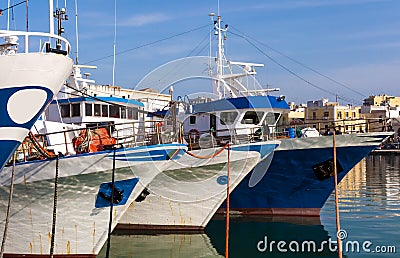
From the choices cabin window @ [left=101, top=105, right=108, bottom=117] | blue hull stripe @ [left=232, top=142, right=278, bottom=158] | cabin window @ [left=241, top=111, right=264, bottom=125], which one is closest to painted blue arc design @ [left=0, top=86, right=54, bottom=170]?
blue hull stripe @ [left=232, top=142, right=278, bottom=158]

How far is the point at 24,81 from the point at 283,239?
10.1 meters

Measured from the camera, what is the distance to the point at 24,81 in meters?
9.30

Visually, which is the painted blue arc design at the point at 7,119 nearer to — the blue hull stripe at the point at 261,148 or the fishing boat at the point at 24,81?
the fishing boat at the point at 24,81

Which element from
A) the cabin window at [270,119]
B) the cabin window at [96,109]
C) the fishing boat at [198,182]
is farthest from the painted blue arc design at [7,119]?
the cabin window at [270,119]

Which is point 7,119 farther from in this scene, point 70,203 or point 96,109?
point 96,109

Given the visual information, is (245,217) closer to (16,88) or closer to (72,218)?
(72,218)

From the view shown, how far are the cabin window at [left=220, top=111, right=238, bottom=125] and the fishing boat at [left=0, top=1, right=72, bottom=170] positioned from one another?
10863 mm

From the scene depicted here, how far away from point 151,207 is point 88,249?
157 inches

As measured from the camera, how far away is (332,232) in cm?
1739

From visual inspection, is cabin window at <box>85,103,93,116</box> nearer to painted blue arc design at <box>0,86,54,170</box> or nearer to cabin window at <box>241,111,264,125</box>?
cabin window at <box>241,111,264,125</box>

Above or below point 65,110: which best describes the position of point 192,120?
below

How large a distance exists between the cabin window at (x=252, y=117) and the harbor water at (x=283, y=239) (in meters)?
3.65

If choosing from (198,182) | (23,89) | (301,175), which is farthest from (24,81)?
(301,175)

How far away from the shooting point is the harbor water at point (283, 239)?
48.4ft
